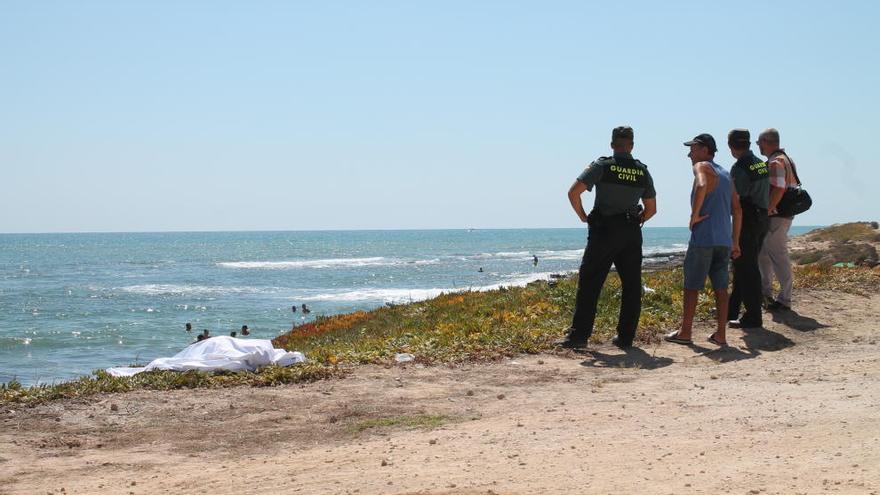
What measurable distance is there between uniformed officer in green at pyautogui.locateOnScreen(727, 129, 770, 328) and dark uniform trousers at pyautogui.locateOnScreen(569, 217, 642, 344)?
1.54 m

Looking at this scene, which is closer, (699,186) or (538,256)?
(699,186)

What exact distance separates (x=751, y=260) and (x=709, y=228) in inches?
43.0

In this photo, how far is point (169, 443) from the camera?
241 inches

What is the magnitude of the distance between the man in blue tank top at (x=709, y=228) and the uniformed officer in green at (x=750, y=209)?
516 millimetres

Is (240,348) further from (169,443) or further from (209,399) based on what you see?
(169,443)

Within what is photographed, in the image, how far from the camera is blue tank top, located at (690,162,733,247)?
9.24 m

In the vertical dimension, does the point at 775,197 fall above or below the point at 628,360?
above

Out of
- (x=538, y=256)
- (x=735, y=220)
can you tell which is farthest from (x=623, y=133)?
(x=538, y=256)

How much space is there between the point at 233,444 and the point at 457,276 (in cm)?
5254

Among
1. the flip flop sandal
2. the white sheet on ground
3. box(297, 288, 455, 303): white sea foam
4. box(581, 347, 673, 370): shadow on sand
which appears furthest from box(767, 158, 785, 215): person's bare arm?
box(297, 288, 455, 303): white sea foam

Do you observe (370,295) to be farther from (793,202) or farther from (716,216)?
(716,216)

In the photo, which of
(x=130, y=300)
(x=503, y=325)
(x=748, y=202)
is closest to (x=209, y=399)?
(x=503, y=325)

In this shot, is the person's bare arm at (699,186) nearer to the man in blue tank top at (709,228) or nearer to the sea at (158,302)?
the man in blue tank top at (709,228)

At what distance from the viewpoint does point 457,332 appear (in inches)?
419
